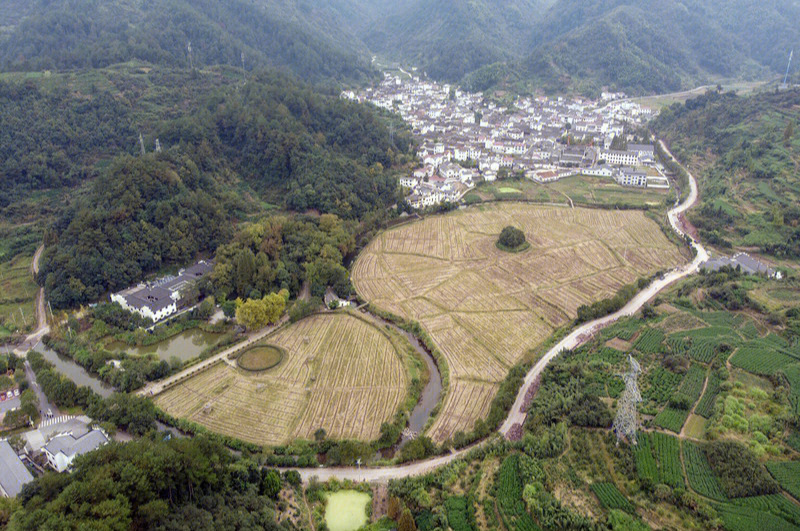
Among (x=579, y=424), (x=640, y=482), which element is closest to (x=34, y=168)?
(x=579, y=424)

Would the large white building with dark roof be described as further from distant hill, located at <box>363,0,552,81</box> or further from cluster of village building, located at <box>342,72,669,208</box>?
distant hill, located at <box>363,0,552,81</box>

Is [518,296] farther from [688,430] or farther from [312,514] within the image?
[312,514]

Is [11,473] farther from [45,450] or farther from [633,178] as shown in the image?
[633,178]

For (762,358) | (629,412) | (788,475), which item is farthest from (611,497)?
(762,358)

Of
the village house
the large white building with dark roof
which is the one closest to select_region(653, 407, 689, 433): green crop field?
the large white building with dark roof

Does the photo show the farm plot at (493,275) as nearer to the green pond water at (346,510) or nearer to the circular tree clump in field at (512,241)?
the circular tree clump in field at (512,241)
